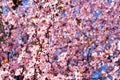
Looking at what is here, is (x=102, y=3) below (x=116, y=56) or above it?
above

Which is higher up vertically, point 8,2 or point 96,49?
point 8,2

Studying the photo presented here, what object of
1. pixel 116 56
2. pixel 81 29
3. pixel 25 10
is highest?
pixel 25 10

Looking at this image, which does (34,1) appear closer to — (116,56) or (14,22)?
(14,22)

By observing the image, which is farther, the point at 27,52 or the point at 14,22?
the point at 14,22

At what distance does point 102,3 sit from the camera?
12469 millimetres

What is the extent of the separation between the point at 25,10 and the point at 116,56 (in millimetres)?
3376

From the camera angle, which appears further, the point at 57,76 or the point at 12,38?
the point at 12,38

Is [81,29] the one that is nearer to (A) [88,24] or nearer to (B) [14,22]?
(A) [88,24]

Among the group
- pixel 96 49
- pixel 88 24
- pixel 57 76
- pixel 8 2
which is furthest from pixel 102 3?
A: pixel 57 76

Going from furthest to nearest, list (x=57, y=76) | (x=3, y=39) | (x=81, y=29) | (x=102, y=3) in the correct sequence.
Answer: (x=102, y=3)
(x=81, y=29)
(x=3, y=39)
(x=57, y=76)

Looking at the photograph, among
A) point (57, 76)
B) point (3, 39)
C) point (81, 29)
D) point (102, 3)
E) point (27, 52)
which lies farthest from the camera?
point (102, 3)

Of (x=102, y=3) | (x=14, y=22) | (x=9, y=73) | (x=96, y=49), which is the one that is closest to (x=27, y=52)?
(x=9, y=73)

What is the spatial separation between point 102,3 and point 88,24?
4.79 ft

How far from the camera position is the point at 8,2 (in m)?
→ 11.1
